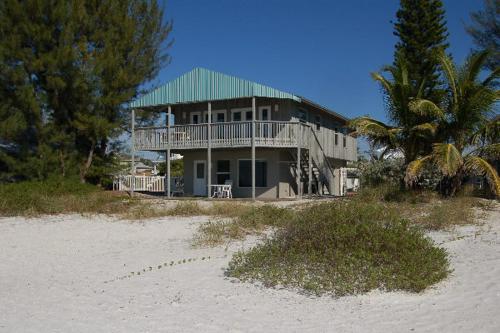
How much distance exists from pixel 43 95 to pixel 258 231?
17.6 m

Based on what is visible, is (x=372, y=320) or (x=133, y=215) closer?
(x=372, y=320)

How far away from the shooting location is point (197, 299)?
661 centimetres

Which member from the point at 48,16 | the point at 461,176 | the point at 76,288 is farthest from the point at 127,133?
the point at 76,288

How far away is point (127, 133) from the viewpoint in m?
28.5

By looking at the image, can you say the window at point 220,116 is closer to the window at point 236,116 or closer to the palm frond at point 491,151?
the window at point 236,116

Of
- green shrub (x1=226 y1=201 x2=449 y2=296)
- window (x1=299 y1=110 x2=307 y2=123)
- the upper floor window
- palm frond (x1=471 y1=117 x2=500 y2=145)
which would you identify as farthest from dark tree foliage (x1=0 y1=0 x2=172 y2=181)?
green shrub (x1=226 y1=201 x2=449 y2=296)

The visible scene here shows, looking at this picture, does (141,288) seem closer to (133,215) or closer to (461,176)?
(133,215)

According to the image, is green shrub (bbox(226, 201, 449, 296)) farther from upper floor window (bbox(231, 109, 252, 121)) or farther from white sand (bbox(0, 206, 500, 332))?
upper floor window (bbox(231, 109, 252, 121))

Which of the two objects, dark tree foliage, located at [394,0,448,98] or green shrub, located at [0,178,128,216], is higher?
dark tree foliage, located at [394,0,448,98]

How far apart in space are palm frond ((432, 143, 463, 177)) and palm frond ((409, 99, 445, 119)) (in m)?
1.10

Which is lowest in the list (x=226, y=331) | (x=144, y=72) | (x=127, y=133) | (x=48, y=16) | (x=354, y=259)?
(x=226, y=331)

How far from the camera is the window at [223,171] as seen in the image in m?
24.0

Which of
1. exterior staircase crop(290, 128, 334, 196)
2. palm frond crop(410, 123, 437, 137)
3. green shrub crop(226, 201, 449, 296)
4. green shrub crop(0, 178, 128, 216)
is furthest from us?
exterior staircase crop(290, 128, 334, 196)

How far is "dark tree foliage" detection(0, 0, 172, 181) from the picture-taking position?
78.2 feet
